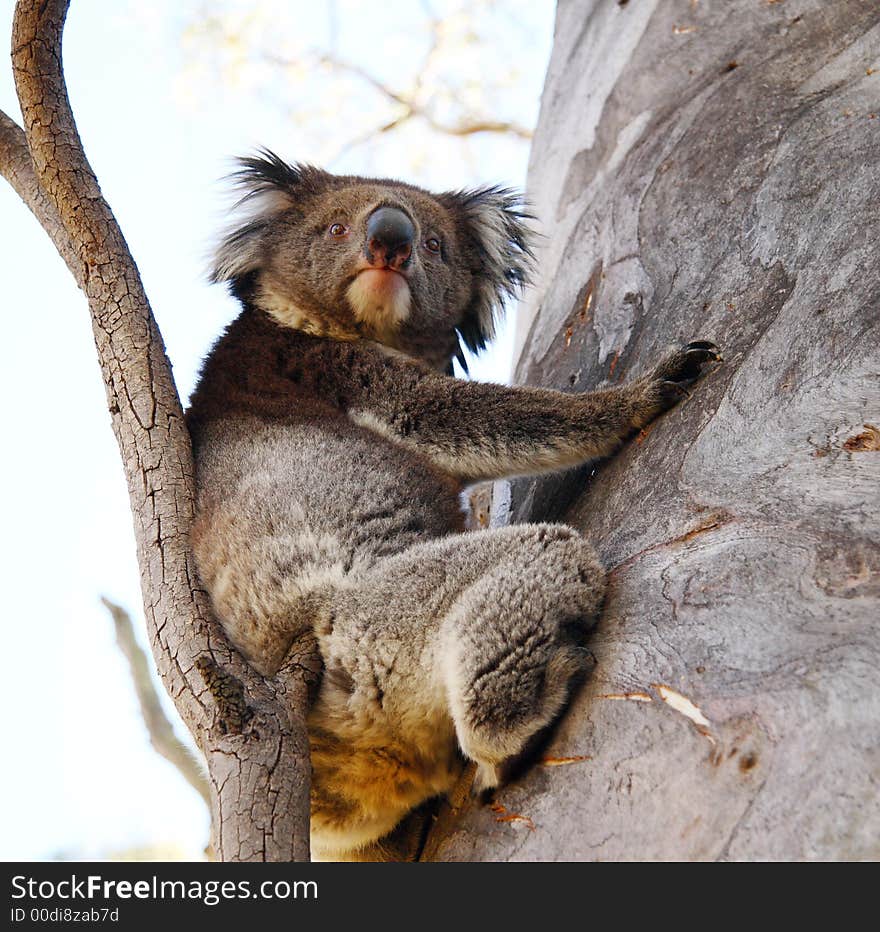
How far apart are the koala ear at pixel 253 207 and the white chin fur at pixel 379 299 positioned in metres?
0.55

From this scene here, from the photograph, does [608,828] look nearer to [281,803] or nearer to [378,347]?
[281,803]

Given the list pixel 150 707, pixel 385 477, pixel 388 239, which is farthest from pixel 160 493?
pixel 150 707

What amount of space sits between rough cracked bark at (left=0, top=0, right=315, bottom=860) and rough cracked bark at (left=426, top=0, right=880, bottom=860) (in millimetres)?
469

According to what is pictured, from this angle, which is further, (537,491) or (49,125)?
(537,491)

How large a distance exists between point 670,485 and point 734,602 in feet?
1.82

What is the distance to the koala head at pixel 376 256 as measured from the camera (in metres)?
3.87

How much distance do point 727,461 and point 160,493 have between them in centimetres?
138

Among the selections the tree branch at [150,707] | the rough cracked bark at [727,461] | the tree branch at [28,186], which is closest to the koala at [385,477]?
the rough cracked bark at [727,461]

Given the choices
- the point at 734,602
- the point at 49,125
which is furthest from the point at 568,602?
the point at 49,125

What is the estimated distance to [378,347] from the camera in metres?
3.80

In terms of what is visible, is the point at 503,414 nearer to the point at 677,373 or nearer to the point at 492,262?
the point at 677,373

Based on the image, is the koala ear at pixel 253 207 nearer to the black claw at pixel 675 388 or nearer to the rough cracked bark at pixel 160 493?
the rough cracked bark at pixel 160 493

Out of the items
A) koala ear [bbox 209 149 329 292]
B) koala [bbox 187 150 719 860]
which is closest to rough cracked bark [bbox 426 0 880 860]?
koala [bbox 187 150 719 860]

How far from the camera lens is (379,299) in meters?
3.84
